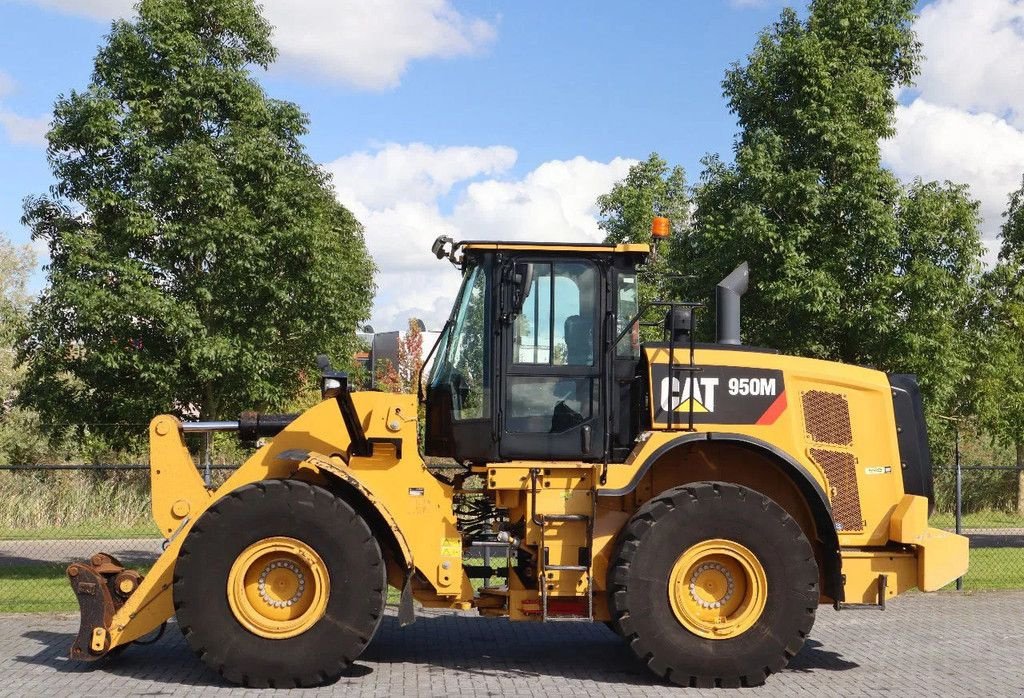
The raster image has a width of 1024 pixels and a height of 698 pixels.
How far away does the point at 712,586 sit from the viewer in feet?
27.2

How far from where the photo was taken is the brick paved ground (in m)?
8.03

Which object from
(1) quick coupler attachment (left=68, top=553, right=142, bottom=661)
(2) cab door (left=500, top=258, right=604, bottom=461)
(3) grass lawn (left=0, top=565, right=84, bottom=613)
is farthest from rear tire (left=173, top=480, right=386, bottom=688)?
(3) grass lawn (left=0, top=565, right=84, bottom=613)

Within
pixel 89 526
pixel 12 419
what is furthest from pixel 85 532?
pixel 12 419

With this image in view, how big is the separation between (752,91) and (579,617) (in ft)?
38.0

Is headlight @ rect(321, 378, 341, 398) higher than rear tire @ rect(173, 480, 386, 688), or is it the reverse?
headlight @ rect(321, 378, 341, 398)

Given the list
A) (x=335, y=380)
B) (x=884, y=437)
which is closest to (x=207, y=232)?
(x=335, y=380)

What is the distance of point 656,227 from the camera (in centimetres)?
848

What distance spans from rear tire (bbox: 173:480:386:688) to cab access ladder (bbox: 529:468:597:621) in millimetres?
1098

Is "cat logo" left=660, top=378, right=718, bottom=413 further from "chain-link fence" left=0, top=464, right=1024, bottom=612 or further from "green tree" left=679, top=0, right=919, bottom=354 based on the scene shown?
"green tree" left=679, top=0, right=919, bottom=354

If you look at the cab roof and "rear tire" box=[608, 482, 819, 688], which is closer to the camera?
"rear tire" box=[608, 482, 819, 688]

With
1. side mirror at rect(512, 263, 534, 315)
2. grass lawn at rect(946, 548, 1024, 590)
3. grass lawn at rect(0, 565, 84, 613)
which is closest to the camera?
side mirror at rect(512, 263, 534, 315)

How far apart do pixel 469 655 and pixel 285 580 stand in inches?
72.1

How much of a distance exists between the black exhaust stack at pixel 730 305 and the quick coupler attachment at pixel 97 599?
15.3 feet

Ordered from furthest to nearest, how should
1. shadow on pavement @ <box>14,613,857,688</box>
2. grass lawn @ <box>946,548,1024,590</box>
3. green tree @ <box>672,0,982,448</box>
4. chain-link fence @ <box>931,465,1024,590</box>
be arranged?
green tree @ <box>672,0,982,448</box>, chain-link fence @ <box>931,465,1024,590</box>, grass lawn @ <box>946,548,1024,590</box>, shadow on pavement @ <box>14,613,857,688</box>
